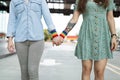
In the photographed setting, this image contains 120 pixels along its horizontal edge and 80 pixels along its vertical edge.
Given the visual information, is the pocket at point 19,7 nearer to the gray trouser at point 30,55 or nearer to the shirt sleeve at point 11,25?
the shirt sleeve at point 11,25

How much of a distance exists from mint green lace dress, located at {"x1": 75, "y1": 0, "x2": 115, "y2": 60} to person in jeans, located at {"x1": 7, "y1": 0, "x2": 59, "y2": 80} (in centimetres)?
42

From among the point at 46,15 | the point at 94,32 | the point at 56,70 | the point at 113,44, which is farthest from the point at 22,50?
the point at 56,70

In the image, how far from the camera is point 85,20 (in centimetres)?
524

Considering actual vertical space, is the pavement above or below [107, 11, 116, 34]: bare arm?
below

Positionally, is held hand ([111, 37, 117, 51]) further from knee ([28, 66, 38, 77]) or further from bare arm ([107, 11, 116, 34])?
knee ([28, 66, 38, 77])

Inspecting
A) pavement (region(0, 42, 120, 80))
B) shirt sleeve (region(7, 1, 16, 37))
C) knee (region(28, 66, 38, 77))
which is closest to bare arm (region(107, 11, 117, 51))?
knee (region(28, 66, 38, 77))

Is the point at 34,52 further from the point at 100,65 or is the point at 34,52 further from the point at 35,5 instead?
the point at 100,65

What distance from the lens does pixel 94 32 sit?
5227mm

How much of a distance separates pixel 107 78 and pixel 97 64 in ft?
20.5

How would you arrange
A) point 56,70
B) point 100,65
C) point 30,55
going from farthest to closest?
point 56,70, point 100,65, point 30,55

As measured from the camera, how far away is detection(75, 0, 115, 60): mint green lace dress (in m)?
5.22

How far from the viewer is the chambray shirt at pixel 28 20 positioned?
4973 millimetres

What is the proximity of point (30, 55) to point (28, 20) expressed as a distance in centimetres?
40

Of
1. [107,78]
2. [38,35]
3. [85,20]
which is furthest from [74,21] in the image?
[107,78]
